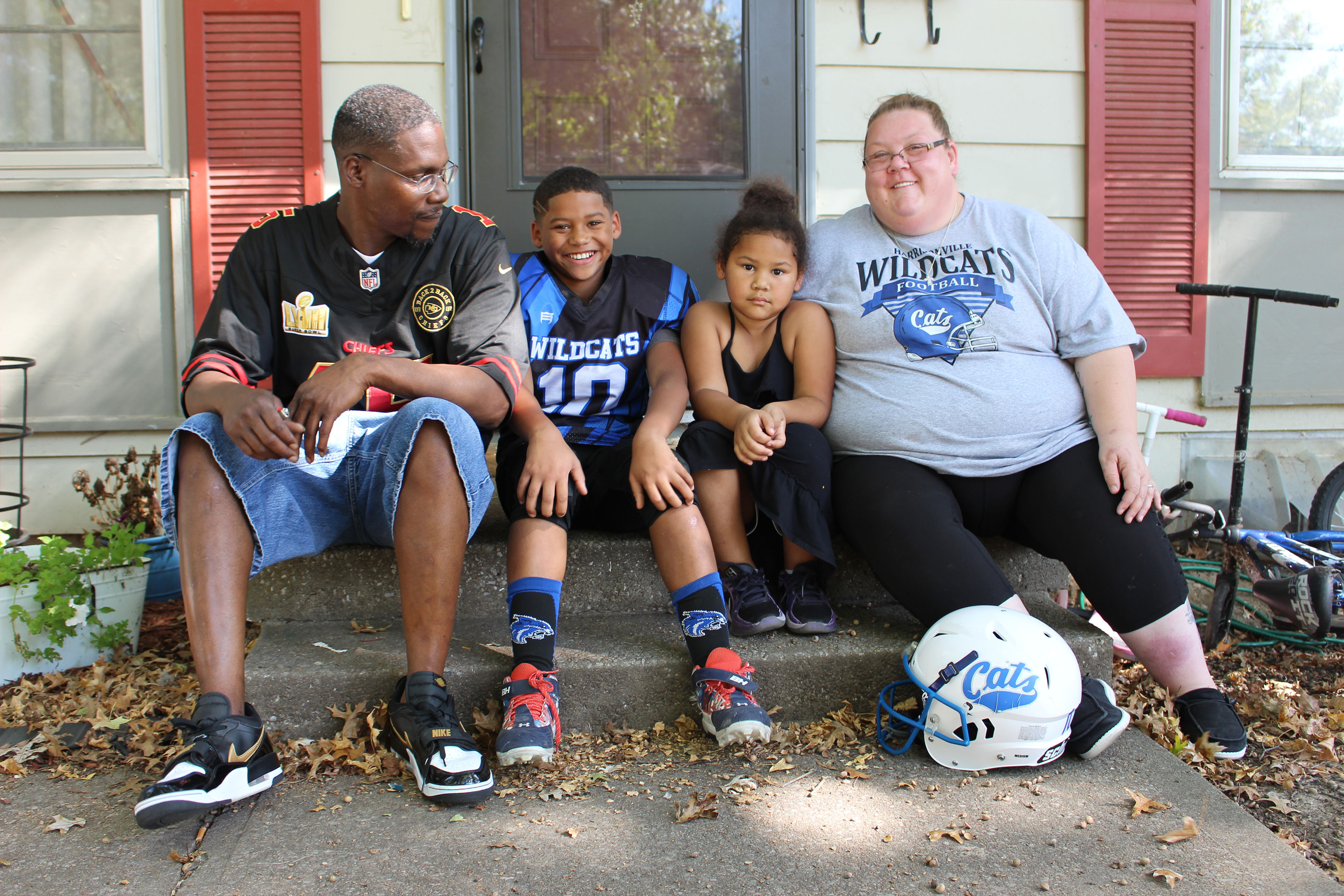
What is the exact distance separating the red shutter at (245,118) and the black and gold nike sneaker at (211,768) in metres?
2.08

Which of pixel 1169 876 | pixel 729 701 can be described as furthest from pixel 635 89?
pixel 1169 876

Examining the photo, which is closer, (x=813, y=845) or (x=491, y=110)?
(x=813, y=845)

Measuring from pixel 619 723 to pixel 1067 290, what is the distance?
4.73 feet

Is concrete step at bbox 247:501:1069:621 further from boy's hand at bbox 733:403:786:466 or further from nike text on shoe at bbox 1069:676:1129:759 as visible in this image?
nike text on shoe at bbox 1069:676:1129:759

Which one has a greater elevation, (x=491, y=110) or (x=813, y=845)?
(x=491, y=110)

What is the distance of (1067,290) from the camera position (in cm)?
210

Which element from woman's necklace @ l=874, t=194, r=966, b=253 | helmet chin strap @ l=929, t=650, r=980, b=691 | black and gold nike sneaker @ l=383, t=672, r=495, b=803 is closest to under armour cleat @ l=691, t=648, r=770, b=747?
helmet chin strap @ l=929, t=650, r=980, b=691

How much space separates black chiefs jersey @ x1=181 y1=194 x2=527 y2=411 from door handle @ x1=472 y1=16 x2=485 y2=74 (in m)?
1.43

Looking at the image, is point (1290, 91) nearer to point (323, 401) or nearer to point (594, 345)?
point (594, 345)

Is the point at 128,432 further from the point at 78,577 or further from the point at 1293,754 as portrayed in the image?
the point at 1293,754

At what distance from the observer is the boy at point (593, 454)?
178 cm

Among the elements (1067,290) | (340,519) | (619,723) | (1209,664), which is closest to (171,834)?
(340,519)

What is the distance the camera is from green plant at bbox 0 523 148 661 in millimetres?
2143

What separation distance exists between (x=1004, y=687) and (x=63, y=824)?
1.68 metres
